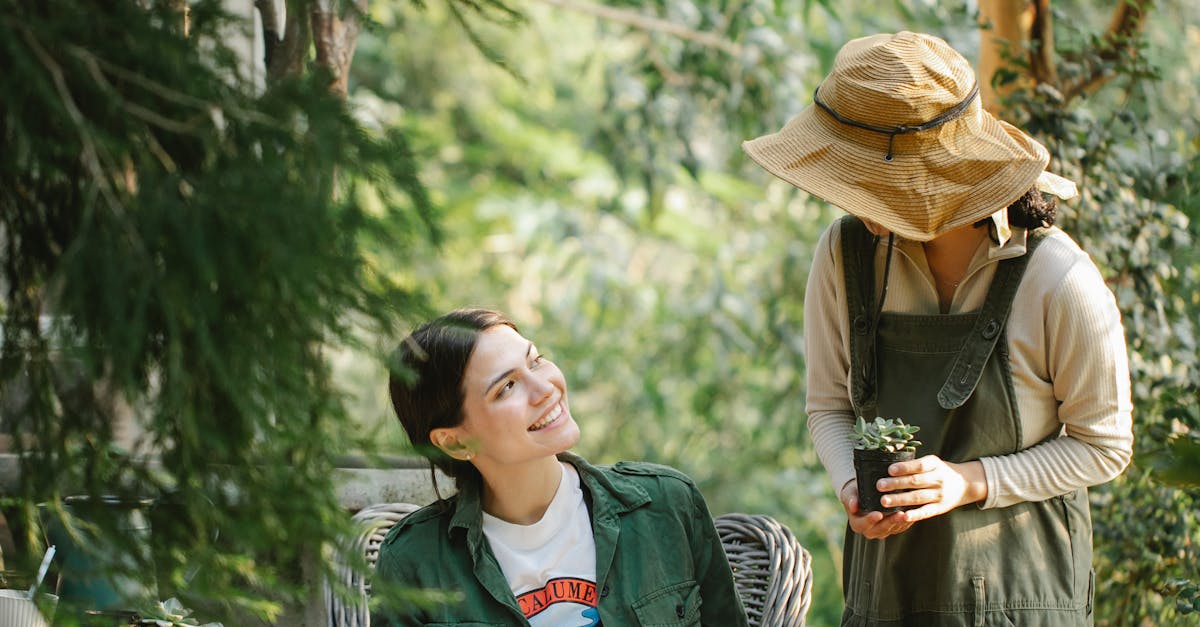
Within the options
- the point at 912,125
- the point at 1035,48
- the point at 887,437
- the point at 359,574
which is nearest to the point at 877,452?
the point at 887,437

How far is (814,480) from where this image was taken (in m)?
5.31

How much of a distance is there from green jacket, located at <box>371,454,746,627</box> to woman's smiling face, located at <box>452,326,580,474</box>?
0.15 m

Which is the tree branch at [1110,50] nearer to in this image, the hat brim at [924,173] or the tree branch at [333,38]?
the hat brim at [924,173]

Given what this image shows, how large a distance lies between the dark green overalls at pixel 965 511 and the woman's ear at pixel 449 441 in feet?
2.16

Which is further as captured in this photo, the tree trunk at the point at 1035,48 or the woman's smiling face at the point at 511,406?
the tree trunk at the point at 1035,48

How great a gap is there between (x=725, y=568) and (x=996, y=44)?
154cm

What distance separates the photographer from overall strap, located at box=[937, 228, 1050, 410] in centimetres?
167

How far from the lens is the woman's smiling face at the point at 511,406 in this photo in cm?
195

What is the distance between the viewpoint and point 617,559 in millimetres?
2025

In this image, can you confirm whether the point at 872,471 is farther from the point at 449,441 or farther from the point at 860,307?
the point at 449,441

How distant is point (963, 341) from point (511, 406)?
73 centimetres

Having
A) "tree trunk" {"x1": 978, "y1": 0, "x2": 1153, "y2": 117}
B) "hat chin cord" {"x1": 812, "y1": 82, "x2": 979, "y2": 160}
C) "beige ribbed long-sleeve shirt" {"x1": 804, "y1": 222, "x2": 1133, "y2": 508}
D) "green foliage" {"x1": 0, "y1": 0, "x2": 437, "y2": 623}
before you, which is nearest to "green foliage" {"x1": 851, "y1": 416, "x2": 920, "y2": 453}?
"beige ribbed long-sleeve shirt" {"x1": 804, "y1": 222, "x2": 1133, "y2": 508}

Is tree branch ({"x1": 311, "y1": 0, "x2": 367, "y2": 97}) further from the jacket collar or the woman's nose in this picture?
the jacket collar

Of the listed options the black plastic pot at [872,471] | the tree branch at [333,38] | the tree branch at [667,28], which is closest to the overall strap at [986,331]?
the black plastic pot at [872,471]
